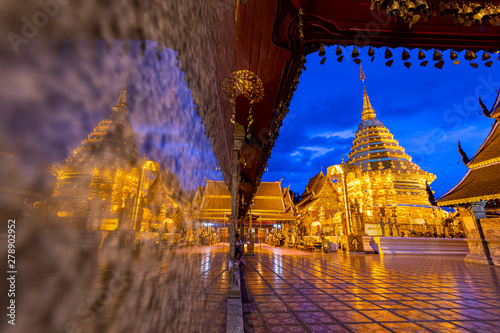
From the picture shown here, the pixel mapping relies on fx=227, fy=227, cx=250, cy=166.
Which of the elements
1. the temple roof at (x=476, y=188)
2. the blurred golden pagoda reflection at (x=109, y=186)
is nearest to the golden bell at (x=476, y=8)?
the blurred golden pagoda reflection at (x=109, y=186)

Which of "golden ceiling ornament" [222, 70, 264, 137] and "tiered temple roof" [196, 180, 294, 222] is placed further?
"tiered temple roof" [196, 180, 294, 222]

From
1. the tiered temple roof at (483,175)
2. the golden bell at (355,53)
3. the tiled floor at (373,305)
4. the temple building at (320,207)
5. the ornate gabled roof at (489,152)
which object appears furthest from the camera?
the temple building at (320,207)

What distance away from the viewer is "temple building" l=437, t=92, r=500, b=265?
7.34 m

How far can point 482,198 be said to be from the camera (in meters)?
6.78

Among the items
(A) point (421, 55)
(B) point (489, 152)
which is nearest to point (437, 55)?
(A) point (421, 55)

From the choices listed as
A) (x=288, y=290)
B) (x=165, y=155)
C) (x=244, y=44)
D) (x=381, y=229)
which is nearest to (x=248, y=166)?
(x=288, y=290)

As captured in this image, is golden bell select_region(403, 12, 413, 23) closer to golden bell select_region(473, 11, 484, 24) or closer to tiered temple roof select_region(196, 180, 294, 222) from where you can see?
golden bell select_region(473, 11, 484, 24)

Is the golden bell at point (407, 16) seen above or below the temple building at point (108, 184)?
above

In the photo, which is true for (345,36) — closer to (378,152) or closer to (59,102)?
(59,102)

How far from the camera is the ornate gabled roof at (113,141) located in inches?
17.2

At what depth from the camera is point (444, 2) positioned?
8.05 ft

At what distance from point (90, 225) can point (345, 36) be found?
3.33 metres

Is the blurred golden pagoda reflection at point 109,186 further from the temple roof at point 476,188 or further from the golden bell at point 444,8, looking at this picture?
the temple roof at point 476,188

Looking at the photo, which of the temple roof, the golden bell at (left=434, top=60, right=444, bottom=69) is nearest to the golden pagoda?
the temple roof
